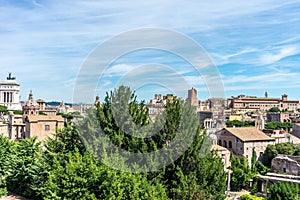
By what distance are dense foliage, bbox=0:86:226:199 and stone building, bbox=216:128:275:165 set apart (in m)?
21.5

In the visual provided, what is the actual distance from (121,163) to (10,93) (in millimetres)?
72975

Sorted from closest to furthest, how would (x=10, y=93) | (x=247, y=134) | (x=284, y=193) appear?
(x=284, y=193) → (x=247, y=134) → (x=10, y=93)

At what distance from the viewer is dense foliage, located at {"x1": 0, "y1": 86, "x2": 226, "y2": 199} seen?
10953 millimetres

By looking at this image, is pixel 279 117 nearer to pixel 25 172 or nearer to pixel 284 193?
pixel 284 193

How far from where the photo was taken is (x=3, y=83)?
3056 inches

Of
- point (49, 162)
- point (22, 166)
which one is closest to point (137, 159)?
point (49, 162)

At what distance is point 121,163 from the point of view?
11766 millimetres

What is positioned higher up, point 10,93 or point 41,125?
point 10,93

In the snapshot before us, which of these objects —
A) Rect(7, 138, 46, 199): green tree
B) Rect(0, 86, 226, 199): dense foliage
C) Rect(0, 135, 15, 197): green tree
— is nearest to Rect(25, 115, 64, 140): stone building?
Rect(0, 135, 15, 197): green tree

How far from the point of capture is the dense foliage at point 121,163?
10953 mm

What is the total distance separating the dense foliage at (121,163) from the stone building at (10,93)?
217ft

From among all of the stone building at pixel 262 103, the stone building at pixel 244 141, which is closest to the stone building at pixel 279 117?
the stone building at pixel 262 103

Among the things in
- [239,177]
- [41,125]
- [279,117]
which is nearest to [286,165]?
[239,177]

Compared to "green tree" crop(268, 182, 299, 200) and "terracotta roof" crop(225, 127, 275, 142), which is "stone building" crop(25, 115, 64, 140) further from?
"green tree" crop(268, 182, 299, 200)
